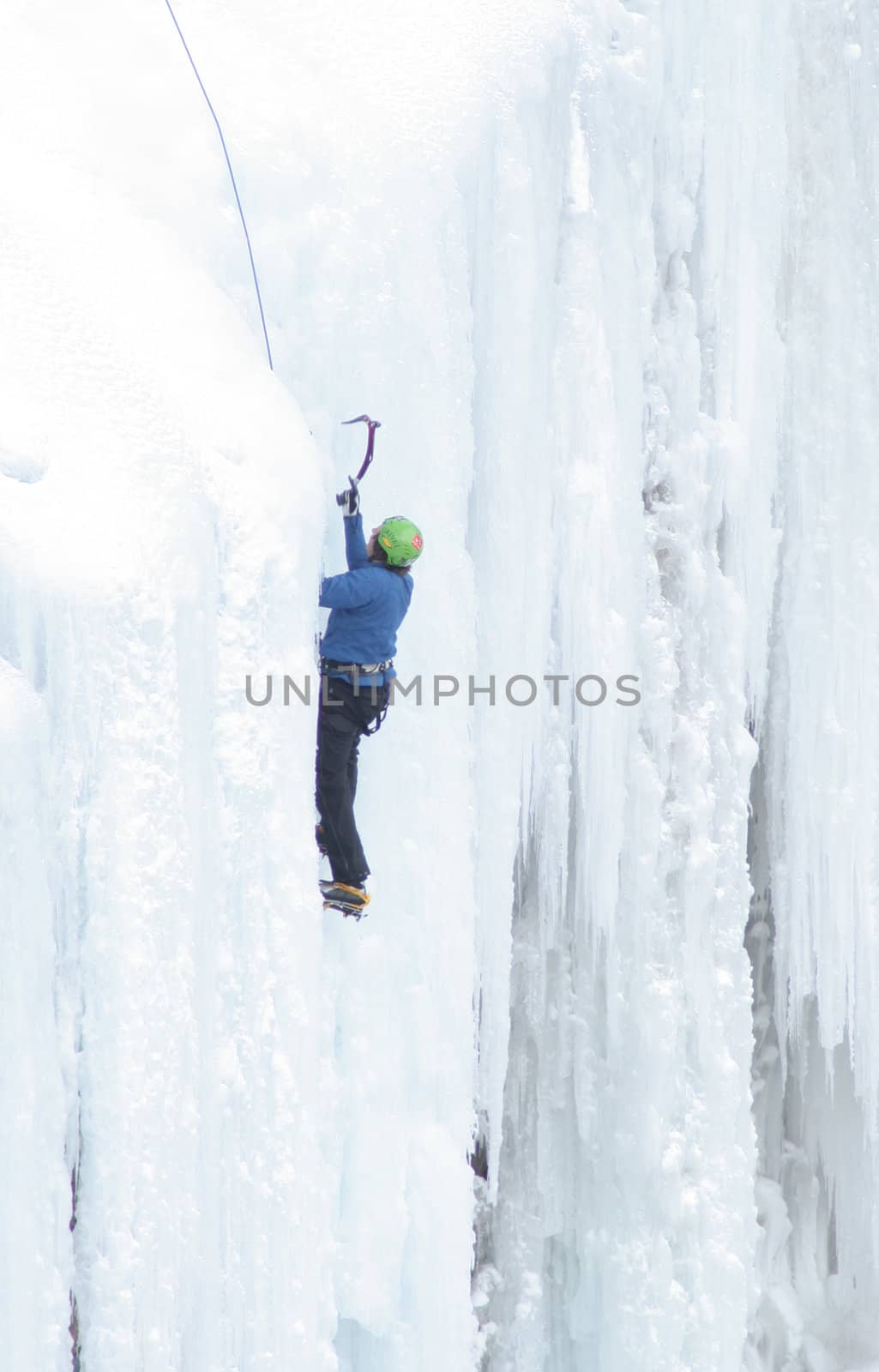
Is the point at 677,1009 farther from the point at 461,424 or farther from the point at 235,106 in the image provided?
the point at 235,106

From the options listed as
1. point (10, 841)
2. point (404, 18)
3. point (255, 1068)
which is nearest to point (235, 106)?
point (404, 18)

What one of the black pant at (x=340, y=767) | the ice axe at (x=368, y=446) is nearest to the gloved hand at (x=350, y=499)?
the ice axe at (x=368, y=446)

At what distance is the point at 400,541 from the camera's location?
459 cm

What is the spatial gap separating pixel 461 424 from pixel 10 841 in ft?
7.17

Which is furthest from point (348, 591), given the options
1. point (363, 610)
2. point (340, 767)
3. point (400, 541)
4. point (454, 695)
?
point (454, 695)

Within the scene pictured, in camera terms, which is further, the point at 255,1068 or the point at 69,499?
the point at 255,1068

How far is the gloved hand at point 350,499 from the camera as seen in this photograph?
452cm

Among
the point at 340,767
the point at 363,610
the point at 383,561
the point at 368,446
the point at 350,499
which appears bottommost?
the point at 340,767

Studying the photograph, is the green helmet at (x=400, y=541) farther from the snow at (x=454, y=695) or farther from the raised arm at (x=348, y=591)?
the snow at (x=454, y=695)

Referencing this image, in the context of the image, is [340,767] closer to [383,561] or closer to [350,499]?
[383,561]

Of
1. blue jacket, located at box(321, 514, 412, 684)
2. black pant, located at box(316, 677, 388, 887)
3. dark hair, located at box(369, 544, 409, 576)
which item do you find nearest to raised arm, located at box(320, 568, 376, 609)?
blue jacket, located at box(321, 514, 412, 684)

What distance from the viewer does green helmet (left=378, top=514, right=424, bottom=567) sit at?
4590 millimetres

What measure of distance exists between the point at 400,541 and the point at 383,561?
0.27ft

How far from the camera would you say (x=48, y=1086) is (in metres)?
3.71
